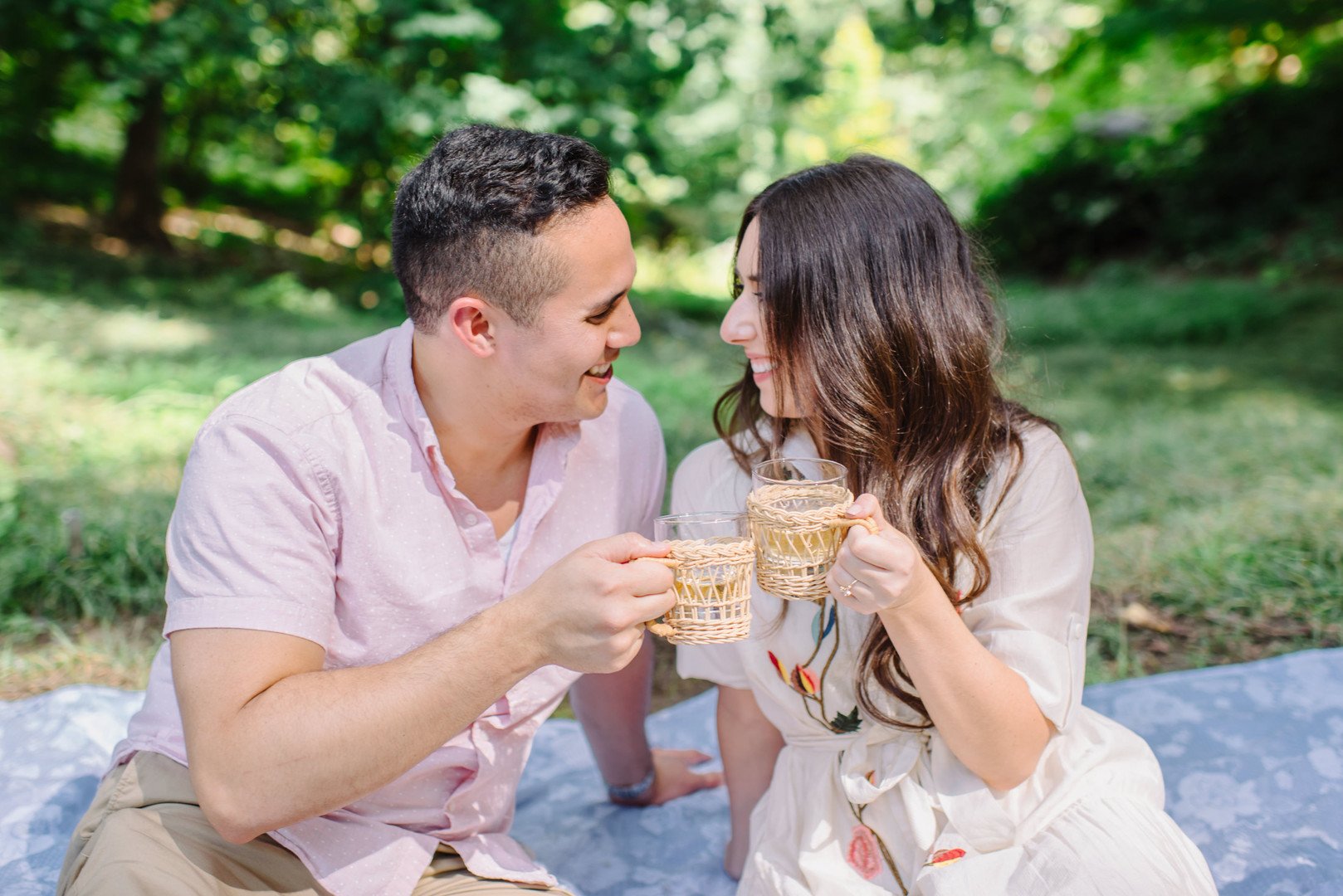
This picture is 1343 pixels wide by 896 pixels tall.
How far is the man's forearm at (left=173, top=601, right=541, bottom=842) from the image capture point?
199 cm

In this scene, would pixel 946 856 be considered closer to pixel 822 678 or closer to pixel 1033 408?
pixel 822 678

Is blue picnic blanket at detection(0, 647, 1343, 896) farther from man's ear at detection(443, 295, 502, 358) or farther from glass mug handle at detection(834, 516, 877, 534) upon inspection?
man's ear at detection(443, 295, 502, 358)

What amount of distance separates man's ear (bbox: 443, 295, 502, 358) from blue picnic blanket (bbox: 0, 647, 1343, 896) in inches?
64.8

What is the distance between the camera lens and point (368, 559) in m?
2.35

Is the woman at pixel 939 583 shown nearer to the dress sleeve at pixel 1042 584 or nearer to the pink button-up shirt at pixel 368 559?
the dress sleeve at pixel 1042 584

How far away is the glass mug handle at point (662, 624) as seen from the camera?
1997 millimetres

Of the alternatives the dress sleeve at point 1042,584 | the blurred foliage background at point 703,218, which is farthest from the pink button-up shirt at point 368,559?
the blurred foliage background at point 703,218

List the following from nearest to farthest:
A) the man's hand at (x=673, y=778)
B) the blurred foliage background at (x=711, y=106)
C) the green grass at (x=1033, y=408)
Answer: the man's hand at (x=673, y=778)
the green grass at (x=1033, y=408)
the blurred foliage background at (x=711, y=106)

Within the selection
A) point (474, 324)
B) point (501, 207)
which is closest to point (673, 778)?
point (474, 324)

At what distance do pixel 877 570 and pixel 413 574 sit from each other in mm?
1088

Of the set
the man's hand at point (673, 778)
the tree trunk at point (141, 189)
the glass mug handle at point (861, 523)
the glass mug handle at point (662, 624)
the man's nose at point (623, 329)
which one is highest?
the tree trunk at point (141, 189)

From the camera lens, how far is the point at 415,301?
2559mm

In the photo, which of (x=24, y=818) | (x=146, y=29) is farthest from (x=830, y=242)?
(x=146, y=29)

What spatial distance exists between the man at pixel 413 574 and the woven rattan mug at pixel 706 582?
5 cm
